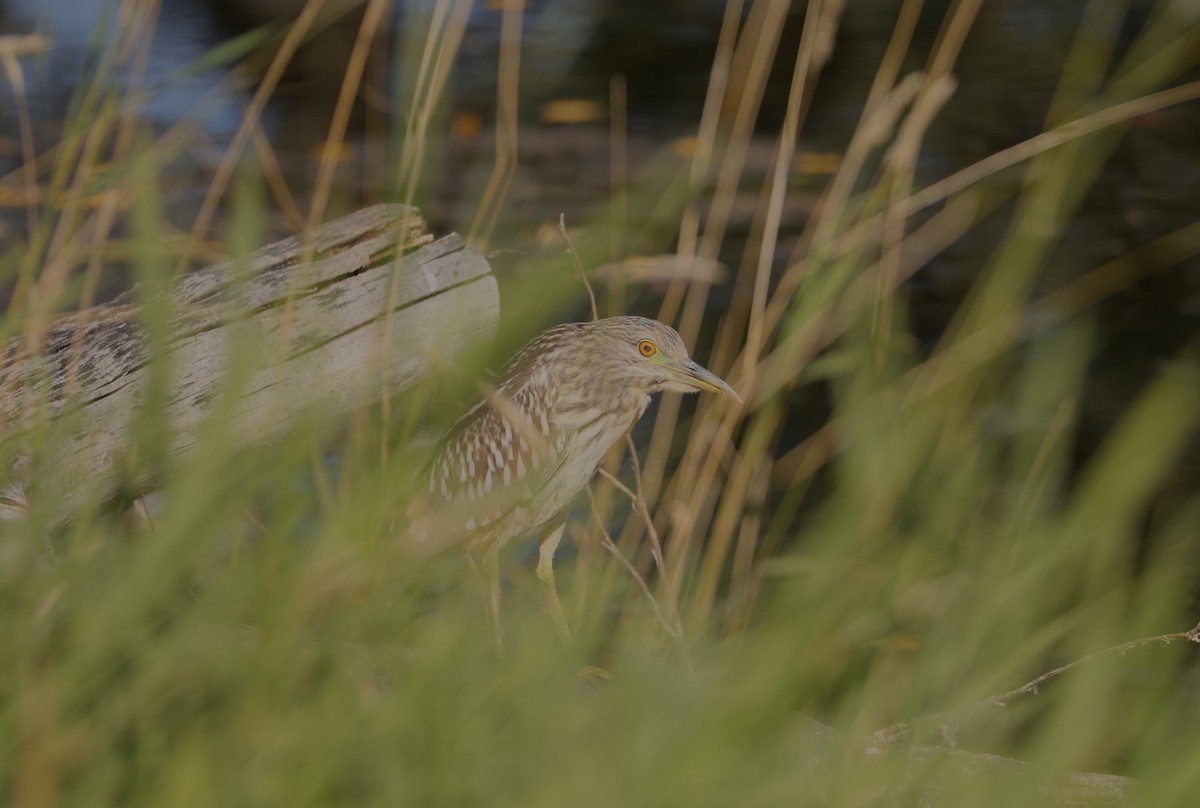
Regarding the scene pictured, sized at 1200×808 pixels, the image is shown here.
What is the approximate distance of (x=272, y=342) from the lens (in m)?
1.62

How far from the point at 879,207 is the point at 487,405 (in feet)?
2.71

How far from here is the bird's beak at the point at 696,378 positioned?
1944mm

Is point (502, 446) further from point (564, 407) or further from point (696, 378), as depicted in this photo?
point (696, 378)

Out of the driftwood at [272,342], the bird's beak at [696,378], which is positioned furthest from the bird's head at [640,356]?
the driftwood at [272,342]

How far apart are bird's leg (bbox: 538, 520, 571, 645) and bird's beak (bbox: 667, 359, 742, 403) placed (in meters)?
0.34

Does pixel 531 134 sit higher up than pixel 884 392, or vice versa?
pixel 884 392

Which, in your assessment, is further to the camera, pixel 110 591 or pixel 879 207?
pixel 879 207

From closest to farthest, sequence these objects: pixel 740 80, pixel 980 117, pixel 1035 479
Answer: pixel 1035 479, pixel 740 80, pixel 980 117

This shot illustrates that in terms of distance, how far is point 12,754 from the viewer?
3.54 feet

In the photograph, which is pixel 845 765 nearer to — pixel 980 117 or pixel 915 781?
pixel 915 781

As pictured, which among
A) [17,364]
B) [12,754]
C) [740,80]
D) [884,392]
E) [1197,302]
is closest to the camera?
[12,754]

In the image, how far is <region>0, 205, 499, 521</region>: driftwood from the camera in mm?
1548

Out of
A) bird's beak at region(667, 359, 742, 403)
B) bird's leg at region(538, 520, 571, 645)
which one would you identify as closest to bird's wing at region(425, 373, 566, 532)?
bird's leg at region(538, 520, 571, 645)

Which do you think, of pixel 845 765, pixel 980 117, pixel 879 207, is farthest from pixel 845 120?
pixel 845 765
